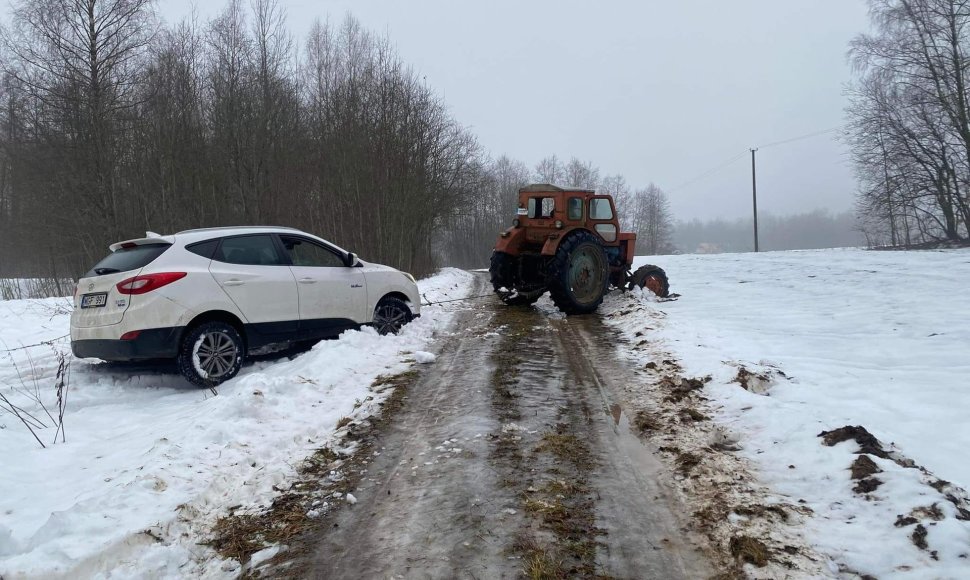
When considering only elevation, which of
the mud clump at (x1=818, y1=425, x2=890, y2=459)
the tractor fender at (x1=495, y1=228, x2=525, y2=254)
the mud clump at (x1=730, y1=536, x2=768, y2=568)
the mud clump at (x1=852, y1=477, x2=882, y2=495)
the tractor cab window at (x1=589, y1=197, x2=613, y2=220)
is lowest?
the mud clump at (x1=730, y1=536, x2=768, y2=568)

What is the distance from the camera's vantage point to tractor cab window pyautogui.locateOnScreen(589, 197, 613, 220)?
1248 centimetres

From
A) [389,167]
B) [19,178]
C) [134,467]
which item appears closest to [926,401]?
[134,467]

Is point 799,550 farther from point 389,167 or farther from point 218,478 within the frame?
point 389,167

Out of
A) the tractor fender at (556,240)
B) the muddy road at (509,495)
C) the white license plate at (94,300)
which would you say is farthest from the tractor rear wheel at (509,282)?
the white license plate at (94,300)

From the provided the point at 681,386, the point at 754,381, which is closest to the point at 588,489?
the point at 681,386

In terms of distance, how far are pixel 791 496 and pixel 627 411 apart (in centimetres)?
196

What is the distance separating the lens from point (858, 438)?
3848 mm

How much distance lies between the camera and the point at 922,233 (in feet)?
97.6

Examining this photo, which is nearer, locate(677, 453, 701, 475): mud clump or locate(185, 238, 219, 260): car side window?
locate(677, 453, 701, 475): mud clump

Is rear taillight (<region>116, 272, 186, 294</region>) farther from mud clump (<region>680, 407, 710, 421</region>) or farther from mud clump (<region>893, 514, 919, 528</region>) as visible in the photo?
mud clump (<region>893, 514, 919, 528</region>)

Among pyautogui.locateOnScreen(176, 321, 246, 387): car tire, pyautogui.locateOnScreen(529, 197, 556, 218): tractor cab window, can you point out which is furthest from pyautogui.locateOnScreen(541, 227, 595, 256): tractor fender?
pyautogui.locateOnScreen(176, 321, 246, 387): car tire

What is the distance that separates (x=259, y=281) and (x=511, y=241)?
680cm

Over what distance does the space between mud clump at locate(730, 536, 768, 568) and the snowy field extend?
0.29m

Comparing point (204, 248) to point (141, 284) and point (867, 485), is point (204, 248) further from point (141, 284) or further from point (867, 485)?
point (867, 485)
